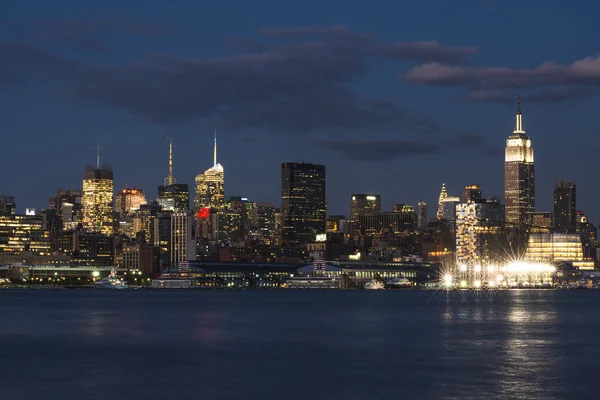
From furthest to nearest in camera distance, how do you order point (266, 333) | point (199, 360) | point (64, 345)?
1. point (266, 333)
2. point (64, 345)
3. point (199, 360)

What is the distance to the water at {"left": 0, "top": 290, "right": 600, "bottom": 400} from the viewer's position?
54000 mm

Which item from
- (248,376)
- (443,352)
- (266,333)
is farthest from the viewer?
(266,333)

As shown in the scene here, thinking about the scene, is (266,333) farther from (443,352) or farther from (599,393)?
(599,393)

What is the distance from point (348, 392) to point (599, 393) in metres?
12.3

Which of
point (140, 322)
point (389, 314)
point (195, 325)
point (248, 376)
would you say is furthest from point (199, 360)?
point (389, 314)

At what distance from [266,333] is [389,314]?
38307 mm

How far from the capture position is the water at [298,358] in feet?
177

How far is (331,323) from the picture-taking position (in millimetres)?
108375

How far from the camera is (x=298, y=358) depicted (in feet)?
229

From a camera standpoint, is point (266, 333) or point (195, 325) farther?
point (195, 325)

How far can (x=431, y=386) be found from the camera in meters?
55.2

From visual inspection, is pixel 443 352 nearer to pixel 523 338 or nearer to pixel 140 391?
pixel 523 338

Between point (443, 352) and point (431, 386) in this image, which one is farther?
point (443, 352)

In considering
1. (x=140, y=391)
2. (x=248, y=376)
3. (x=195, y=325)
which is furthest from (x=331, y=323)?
(x=140, y=391)
